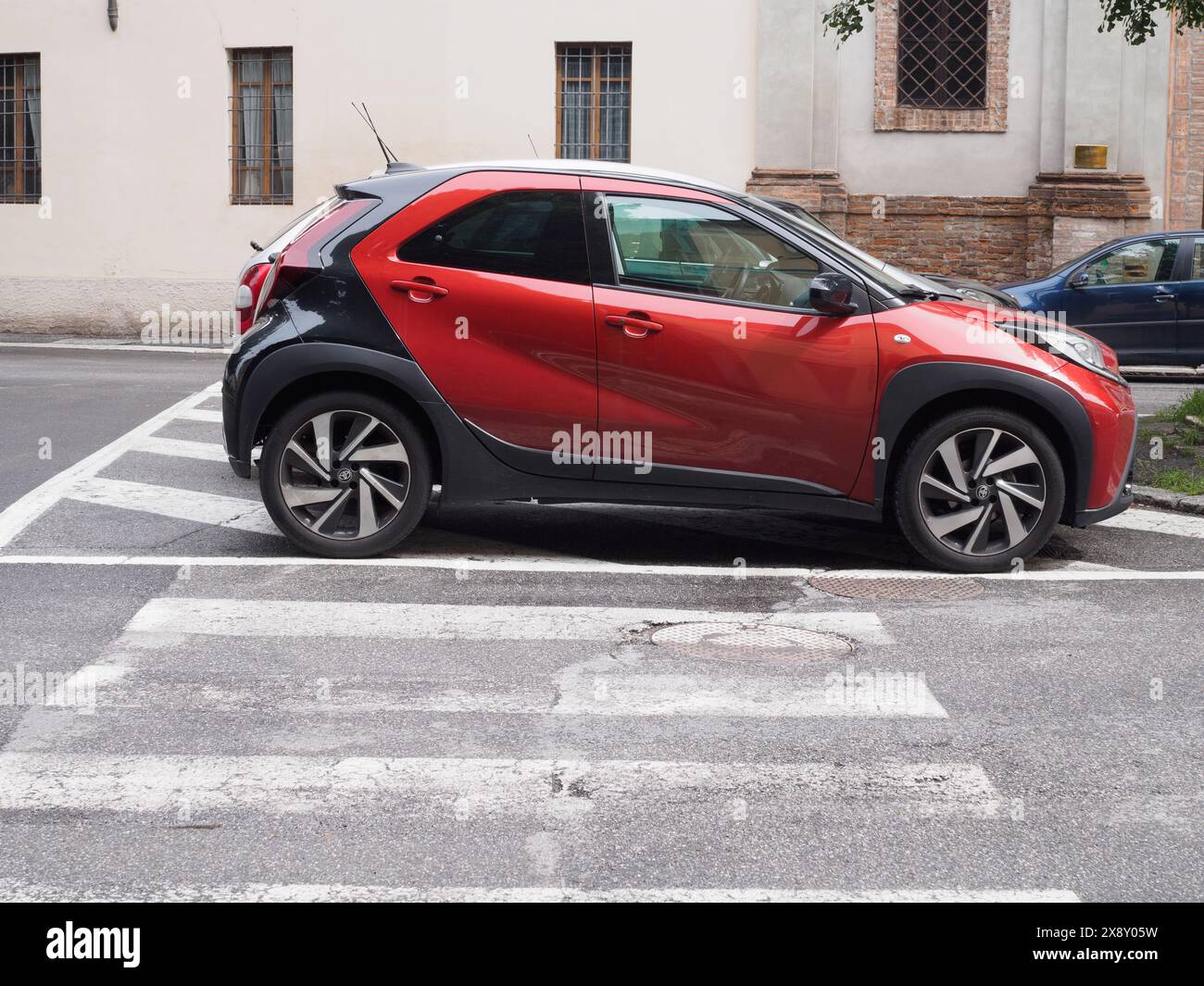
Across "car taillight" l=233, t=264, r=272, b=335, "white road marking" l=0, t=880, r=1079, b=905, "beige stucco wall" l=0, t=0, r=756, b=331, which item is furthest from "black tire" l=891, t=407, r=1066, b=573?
"beige stucco wall" l=0, t=0, r=756, b=331

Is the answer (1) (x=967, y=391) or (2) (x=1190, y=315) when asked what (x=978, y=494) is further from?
(2) (x=1190, y=315)

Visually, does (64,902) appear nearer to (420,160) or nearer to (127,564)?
(127,564)

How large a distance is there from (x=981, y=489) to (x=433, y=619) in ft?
8.44

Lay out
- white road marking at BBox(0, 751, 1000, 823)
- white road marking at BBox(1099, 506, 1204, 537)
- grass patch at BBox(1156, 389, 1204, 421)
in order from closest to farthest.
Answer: white road marking at BBox(0, 751, 1000, 823) → white road marking at BBox(1099, 506, 1204, 537) → grass patch at BBox(1156, 389, 1204, 421)

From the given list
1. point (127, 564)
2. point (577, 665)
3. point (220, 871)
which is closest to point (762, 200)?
point (577, 665)

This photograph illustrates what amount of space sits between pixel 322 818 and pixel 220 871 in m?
0.41

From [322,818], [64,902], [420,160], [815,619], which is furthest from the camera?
[420,160]

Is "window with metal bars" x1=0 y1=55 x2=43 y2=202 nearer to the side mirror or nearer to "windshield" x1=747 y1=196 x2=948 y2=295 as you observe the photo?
"windshield" x1=747 y1=196 x2=948 y2=295

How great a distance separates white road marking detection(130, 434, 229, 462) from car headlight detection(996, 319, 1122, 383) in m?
5.51

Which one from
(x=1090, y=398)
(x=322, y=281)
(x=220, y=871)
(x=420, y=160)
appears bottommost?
(x=220, y=871)

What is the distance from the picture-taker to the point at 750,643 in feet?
20.3

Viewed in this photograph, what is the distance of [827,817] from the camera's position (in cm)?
434

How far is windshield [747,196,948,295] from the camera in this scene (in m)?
7.38

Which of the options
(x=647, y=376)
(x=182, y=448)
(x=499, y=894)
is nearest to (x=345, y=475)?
(x=647, y=376)
